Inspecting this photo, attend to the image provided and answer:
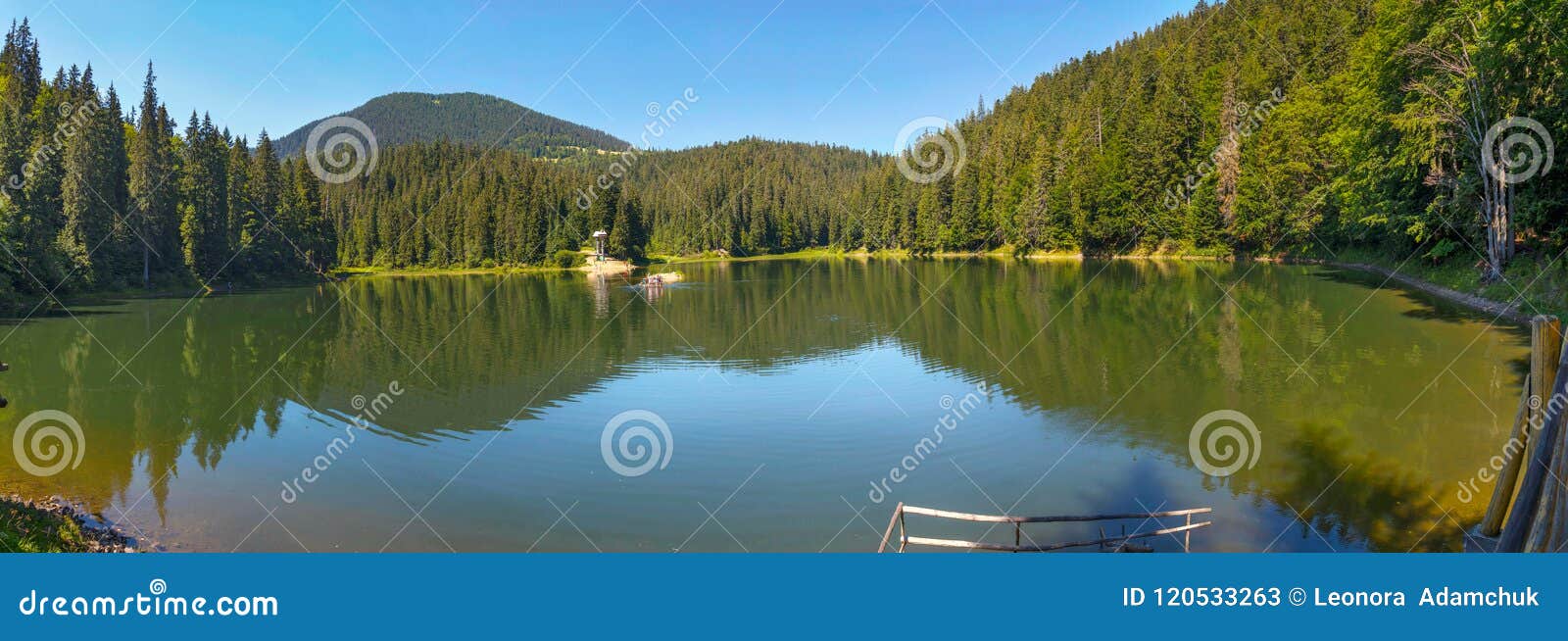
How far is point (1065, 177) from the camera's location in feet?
294

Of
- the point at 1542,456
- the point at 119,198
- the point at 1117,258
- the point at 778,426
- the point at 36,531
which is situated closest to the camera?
the point at 1542,456

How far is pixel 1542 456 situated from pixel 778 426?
12.5m

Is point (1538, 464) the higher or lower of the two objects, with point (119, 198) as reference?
lower

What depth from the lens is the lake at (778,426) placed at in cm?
1208

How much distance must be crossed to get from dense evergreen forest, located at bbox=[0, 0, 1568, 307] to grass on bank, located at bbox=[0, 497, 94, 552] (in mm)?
21373

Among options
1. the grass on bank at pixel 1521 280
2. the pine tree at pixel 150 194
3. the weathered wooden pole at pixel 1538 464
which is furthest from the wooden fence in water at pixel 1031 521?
the pine tree at pixel 150 194

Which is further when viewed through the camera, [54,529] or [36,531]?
[54,529]

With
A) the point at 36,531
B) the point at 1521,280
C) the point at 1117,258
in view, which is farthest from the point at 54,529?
the point at 1117,258

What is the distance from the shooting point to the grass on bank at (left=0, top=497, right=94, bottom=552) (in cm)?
954

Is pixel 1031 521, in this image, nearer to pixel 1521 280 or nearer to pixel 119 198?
pixel 1521 280

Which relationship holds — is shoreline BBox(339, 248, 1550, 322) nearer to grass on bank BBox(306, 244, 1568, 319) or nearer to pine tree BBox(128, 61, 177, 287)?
grass on bank BBox(306, 244, 1568, 319)

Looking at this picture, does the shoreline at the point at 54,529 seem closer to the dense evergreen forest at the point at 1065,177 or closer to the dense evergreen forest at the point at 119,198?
the dense evergreen forest at the point at 1065,177

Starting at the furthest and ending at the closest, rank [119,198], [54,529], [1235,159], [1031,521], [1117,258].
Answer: [1117,258]
[1235,159]
[119,198]
[54,529]
[1031,521]

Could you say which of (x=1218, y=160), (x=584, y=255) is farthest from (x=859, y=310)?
(x=584, y=255)
